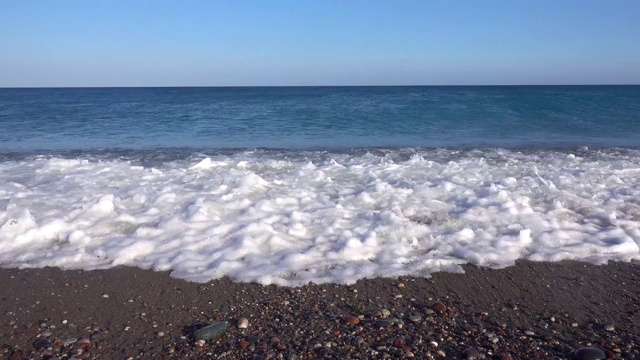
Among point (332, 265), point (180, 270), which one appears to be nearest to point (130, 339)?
point (180, 270)

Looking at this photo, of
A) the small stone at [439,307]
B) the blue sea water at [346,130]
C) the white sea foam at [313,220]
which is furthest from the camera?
the blue sea water at [346,130]

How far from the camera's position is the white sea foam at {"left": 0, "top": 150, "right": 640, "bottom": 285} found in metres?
4.44

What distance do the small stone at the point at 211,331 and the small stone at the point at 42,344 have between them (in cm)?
87

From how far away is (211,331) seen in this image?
3180 mm

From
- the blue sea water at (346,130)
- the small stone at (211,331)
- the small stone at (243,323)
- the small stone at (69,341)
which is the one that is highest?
the blue sea water at (346,130)

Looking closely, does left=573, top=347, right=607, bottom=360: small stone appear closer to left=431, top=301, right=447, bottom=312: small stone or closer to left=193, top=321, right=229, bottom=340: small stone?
left=431, top=301, right=447, bottom=312: small stone

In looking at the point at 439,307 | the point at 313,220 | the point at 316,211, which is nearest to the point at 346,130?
the point at 316,211

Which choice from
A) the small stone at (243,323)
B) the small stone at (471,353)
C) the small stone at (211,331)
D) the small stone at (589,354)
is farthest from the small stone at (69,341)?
the small stone at (589,354)

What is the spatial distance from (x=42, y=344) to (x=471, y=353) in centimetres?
257

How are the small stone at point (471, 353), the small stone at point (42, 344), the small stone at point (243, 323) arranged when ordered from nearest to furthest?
the small stone at point (471, 353) < the small stone at point (42, 344) < the small stone at point (243, 323)

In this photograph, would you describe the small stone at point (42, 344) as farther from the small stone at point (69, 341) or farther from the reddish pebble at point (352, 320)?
the reddish pebble at point (352, 320)

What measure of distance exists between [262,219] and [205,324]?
84.2 inches

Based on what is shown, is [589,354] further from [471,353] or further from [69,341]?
[69,341]

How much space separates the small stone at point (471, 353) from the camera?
2947 millimetres
